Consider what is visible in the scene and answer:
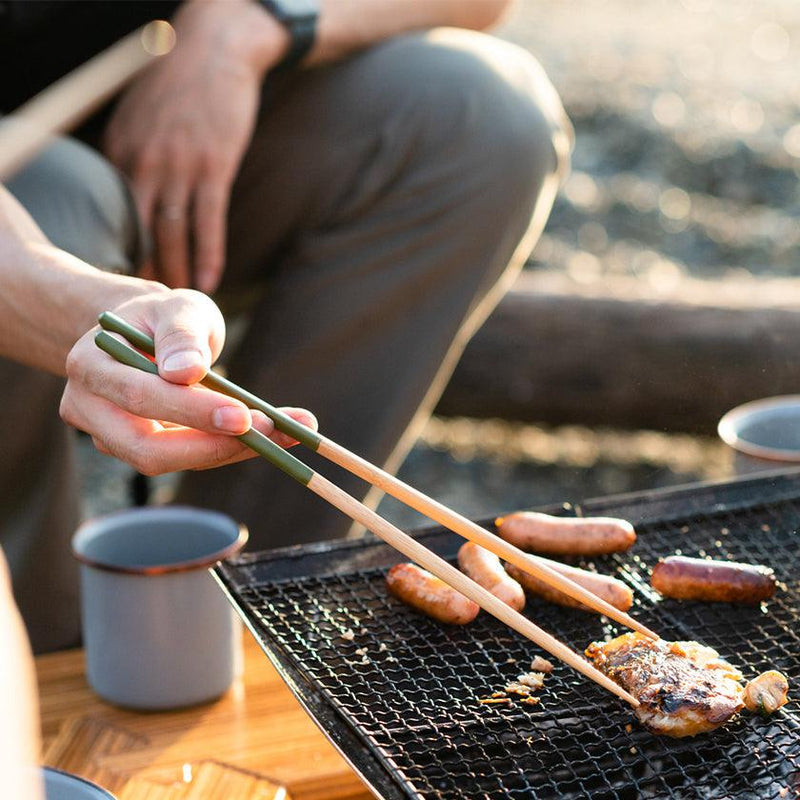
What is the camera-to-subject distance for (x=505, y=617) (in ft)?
4.60

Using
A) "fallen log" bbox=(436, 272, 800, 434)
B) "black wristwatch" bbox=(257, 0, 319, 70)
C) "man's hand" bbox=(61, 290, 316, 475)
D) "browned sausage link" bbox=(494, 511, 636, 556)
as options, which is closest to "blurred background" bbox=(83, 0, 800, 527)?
"fallen log" bbox=(436, 272, 800, 434)

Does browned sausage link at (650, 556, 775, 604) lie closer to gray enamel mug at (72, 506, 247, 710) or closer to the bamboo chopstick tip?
gray enamel mug at (72, 506, 247, 710)

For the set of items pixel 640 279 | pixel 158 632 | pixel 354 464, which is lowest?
pixel 640 279

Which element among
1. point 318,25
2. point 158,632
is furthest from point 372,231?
point 158,632

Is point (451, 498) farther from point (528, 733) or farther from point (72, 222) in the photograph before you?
point (528, 733)

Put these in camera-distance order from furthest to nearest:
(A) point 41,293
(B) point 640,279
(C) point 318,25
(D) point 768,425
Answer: (B) point 640,279 < (C) point 318,25 < (D) point 768,425 < (A) point 41,293

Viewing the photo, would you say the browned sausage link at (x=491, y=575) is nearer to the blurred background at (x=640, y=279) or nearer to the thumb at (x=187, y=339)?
the thumb at (x=187, y=339)

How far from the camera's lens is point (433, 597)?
64.5 inches

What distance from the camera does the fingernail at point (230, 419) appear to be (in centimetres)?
133

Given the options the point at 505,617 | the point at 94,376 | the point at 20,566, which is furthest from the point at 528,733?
the point at 20,566

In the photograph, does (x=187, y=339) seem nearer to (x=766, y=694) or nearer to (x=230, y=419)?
(x=230, y=419)

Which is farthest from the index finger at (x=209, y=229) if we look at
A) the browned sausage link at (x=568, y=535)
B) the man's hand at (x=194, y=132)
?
the browned sausage link at (x=568, y=535)

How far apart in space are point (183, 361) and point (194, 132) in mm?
1336

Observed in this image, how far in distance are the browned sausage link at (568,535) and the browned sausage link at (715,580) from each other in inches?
4.3
